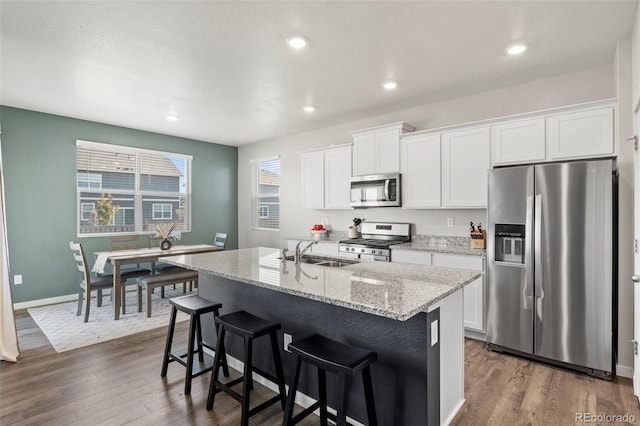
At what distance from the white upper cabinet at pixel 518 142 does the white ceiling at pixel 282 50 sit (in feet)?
1.69

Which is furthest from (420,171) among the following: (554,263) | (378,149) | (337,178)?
(554,263)

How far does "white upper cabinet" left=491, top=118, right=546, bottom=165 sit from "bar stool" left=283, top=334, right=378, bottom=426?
2.63 meters

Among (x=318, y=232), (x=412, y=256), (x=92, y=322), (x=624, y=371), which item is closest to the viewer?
(x=624, y=371)

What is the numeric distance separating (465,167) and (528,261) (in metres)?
1.20

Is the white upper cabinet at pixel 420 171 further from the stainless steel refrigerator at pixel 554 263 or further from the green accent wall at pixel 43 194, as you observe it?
the green accent wall at pixel 43 194

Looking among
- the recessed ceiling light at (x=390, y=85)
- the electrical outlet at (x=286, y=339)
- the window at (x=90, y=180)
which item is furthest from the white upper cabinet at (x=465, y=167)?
the window at (x=90, y=180)

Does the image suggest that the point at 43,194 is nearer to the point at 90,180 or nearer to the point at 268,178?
the point at 90,180

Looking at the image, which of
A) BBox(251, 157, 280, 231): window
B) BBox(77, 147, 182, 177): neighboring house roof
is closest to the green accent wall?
BBox(77, 147, 182, 177): neighboring house roof

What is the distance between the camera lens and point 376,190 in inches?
176

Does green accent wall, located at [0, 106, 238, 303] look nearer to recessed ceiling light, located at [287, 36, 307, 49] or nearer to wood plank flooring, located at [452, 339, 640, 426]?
recessed ceiling light, located at [287, 36, 307, 49]

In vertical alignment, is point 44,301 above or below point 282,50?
below

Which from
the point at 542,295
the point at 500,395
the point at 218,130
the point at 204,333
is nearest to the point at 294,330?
the point at 204,333

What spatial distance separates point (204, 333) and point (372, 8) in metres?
2.97

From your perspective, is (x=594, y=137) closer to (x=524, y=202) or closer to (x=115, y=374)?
(x=524, y=202)
